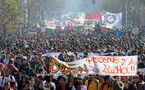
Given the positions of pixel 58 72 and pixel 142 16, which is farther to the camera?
pixel 142 16

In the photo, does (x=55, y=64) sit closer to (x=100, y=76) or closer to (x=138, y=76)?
(x=100, y=76)

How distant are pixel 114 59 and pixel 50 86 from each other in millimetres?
1663

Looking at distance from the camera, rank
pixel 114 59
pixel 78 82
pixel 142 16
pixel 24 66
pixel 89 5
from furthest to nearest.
Answer: 1. pixel 89 5
2. pixel 142 16
3. pixel 24 66
4. pixel 114 59
5. pixel 78 82

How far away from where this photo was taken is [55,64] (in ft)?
34.4

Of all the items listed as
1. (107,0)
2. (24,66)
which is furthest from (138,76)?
(107,0)

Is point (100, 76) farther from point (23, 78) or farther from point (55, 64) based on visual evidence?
point (23, 78)

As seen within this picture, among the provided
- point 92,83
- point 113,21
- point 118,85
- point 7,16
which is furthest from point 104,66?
point 7,16

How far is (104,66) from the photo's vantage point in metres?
9.94

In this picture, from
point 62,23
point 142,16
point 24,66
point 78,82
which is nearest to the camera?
point 78,82

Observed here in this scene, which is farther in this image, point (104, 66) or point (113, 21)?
point (113, 21)

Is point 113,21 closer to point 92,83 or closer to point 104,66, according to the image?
point 104,66

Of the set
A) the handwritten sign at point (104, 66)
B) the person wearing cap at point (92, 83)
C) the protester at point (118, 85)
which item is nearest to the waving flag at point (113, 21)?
the handwritten sign at point (104, 66)

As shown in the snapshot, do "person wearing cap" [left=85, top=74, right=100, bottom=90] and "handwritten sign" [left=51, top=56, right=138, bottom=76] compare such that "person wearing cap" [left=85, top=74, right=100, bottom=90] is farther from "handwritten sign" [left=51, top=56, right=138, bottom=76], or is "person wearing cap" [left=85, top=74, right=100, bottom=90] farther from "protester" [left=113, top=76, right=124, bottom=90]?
"protester" [left=113, top=76, right=124, bottom=90]

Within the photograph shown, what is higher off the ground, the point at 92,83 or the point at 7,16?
the point at 7,16
